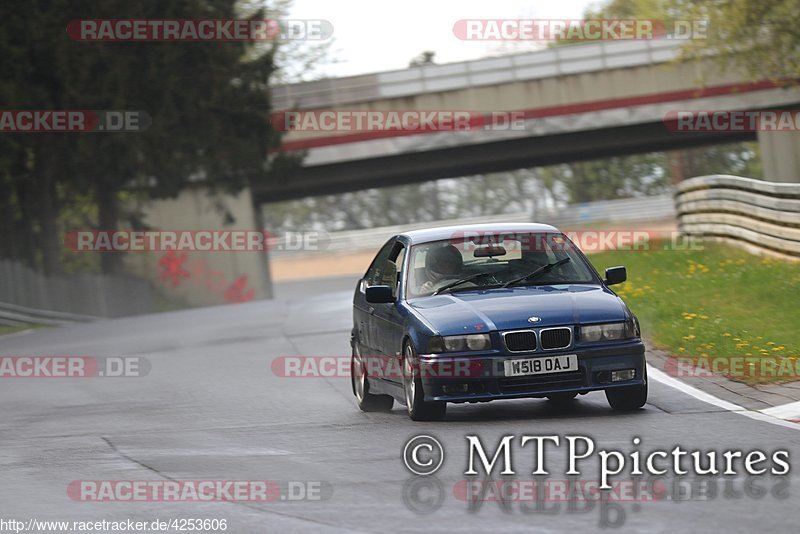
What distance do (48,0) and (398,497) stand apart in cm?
3485

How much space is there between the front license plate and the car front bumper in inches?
1.0

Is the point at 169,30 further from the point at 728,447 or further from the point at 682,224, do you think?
the point at 728,447

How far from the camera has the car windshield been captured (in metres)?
12.2

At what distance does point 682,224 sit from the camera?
1305 inches

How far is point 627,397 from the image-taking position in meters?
11.4

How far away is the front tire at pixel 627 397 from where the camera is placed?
→ 1134 centimetres

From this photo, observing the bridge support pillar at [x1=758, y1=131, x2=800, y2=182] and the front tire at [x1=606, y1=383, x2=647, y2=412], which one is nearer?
the front tire at [x1=606, y1=383, x2=647, y2=412]

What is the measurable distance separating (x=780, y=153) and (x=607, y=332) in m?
40.6

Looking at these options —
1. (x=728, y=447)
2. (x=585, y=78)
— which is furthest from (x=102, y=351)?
(x=585, y=78)
